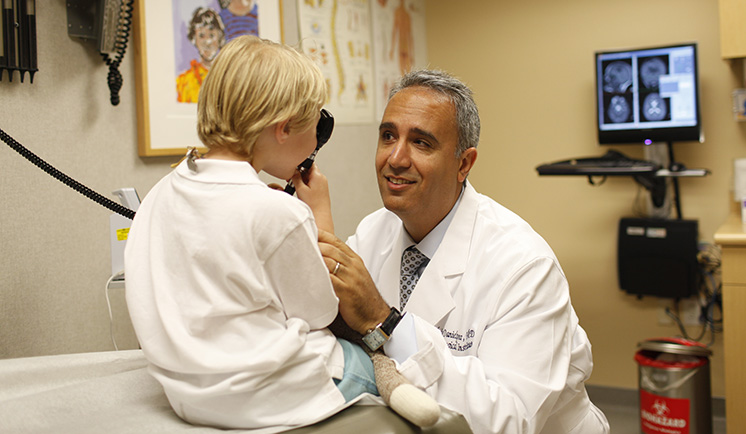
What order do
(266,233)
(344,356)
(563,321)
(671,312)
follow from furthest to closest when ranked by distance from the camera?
(671,312) → (563,321) → (344,356) → (266,233)

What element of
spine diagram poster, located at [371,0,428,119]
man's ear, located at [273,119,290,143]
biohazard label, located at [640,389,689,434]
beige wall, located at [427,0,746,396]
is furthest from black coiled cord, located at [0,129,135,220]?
beige wall, located at [427,0,746,396]

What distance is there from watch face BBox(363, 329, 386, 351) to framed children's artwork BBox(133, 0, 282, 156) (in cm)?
122

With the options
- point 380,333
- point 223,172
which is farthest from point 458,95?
point 223,172

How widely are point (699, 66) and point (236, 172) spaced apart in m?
3.07

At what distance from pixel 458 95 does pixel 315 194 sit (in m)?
0.51

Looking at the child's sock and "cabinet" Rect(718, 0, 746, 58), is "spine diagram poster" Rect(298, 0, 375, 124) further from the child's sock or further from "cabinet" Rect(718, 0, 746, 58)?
the child's sock

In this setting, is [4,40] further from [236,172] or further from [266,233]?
[266,233]

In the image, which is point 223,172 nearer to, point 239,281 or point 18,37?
point 239,281

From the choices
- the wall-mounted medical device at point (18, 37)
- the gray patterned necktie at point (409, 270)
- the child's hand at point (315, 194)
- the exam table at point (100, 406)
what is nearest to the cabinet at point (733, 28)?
the gray patterned necktie at point (409, 270)

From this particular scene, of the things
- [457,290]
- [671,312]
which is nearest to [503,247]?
[457,290]

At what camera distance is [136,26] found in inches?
83.8

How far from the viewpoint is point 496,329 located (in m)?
1.43

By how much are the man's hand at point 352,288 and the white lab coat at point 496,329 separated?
0.07 meters

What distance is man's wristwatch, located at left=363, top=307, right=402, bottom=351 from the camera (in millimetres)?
1251
